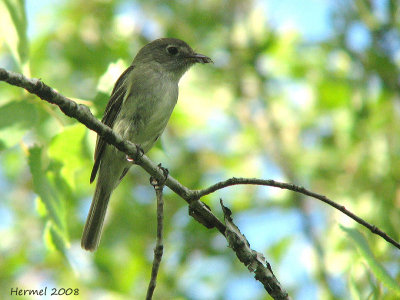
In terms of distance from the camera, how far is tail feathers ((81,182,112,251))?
5.14 m

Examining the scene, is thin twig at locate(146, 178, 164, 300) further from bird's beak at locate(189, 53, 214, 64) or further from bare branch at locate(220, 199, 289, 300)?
bird's beak at locate(189, 53, 214, 64)

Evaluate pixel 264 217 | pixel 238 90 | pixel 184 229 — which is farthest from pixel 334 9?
pixel 184 229

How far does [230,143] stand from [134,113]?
306 centimetres

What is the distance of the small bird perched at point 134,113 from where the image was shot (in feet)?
15.6

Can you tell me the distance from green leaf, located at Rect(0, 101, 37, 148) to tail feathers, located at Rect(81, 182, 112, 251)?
177cm

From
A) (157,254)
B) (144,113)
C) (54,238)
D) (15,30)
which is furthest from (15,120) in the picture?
(144,113)

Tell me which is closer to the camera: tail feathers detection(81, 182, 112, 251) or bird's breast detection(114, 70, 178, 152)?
bird's breast detection(114, 70, 178, 152)

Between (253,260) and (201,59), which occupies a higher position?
(201,59)

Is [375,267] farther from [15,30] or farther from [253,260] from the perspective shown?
[15,30]

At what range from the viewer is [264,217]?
696cm

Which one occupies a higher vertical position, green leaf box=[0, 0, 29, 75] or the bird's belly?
the bird's belly

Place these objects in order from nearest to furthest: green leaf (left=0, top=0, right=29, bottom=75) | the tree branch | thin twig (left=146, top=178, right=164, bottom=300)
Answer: thin twig (left=146, top=178, right=164, bottom=300)
the tree branch
green leaf (left=0, top=0, right=29, bottom=75)

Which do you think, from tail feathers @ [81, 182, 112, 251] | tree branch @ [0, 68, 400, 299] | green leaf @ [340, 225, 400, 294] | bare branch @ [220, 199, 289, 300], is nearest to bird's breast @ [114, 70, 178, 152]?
tail feathers @ [81, 182, 112, 251]

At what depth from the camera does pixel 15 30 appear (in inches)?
145
